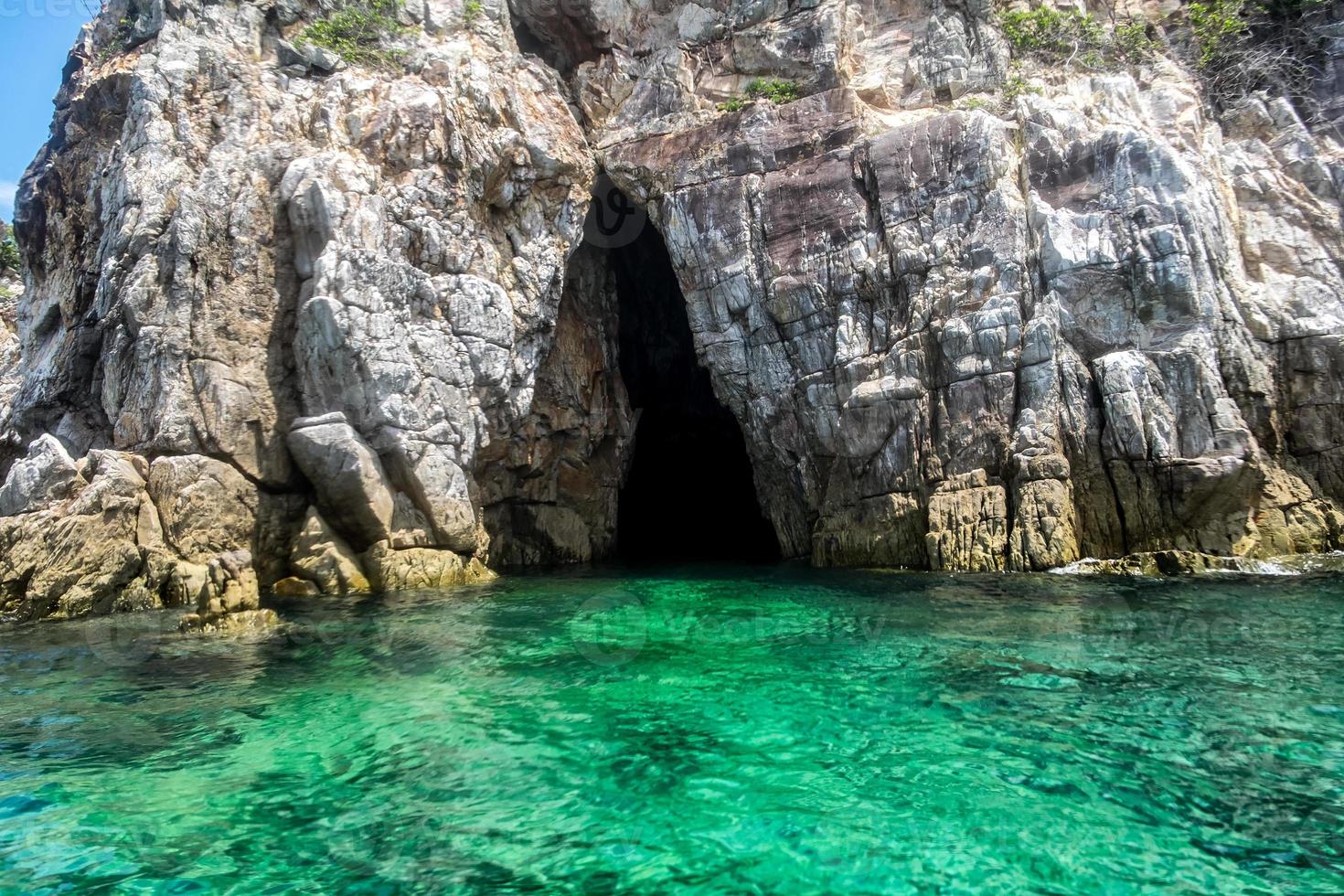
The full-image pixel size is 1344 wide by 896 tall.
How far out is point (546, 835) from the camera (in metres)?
5.17

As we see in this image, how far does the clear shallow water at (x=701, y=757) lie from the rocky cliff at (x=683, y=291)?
4.36 meters

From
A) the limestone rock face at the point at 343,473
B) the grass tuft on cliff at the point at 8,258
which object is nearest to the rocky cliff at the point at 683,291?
the limestone rock face at the point at 343,473

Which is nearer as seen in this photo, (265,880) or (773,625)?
(265,880)

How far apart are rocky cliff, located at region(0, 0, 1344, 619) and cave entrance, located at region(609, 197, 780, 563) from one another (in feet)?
15.9

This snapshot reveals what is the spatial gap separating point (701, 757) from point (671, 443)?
77.4 feet

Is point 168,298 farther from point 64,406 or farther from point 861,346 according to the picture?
point 861,346

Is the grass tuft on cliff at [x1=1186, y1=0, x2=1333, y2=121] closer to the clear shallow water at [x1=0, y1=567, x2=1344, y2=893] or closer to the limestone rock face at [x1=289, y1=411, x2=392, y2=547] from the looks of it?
the clear shallow water at [x1=0, y1=567, x2=1344, y2=893]

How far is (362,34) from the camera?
65.0ft

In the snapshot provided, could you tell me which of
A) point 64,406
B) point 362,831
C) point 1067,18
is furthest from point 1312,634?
point 64,406

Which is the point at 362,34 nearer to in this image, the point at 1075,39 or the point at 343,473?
the point at 343,473

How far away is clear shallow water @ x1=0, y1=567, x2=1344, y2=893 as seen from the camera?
4.73 meters

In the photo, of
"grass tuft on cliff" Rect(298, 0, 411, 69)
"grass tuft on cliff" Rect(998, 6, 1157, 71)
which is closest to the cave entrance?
"grass tuft on cliff" Rect(298, 0, 411, 69)

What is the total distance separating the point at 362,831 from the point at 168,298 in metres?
14.4

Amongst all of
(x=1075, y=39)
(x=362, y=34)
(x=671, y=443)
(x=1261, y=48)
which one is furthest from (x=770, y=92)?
(x=671, y=443)
